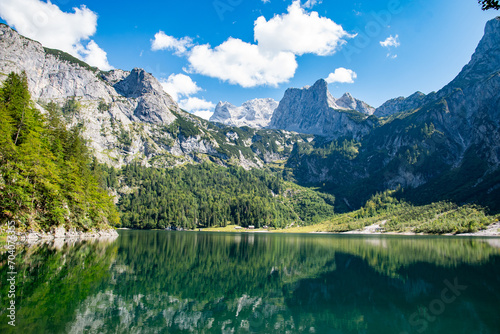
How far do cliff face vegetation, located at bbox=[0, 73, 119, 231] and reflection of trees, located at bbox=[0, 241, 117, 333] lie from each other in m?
11.4

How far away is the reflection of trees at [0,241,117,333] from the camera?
13867 mm

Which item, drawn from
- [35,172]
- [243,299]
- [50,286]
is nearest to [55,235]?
[35,172]

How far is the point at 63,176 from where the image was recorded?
56562 millimetres

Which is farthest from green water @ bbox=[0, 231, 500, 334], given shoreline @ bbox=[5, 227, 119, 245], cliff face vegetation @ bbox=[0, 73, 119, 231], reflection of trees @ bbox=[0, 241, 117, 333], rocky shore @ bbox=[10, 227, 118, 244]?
cliff face vegetation @ bbox=[0, 73, 119, 231]

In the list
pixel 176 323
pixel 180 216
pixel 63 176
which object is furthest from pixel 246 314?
pixel 180 216

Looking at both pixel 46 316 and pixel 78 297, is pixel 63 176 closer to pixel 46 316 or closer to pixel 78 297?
pixel 78 297

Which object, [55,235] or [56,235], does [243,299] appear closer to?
[55,235]

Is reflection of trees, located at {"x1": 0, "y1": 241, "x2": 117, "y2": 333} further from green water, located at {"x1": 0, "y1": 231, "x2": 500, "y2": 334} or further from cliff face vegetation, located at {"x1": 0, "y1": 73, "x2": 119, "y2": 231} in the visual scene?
cliff face vegetation, located at {"x1": 0, "y1": 73, "x2": 119, "y2": 231}

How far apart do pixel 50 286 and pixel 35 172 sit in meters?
32.2

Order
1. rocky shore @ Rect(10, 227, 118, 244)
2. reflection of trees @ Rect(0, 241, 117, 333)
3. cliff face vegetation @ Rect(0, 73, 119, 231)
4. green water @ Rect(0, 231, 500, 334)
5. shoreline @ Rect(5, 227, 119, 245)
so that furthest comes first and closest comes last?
1. rocky shore @ Rect(10, 227, 118, 244)
2. shoreline @ Rect(5, 227, 119, 245)
3. cliff face vegetation @ Rect(0, 73, 119, 231)
4. green water @ Rect(0, 231, 500, 334)
5. reflection of trees @ Rect(0, 241, 117, 333)

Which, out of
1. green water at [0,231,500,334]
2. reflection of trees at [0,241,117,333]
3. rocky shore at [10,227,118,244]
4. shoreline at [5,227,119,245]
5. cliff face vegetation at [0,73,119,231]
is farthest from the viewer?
rocky shore at [10,227,118,244]

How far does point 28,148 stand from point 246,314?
45537 mm

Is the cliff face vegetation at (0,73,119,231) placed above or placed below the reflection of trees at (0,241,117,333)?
above

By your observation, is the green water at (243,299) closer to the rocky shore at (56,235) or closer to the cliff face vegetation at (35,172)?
the rocky shore at (56,235)
